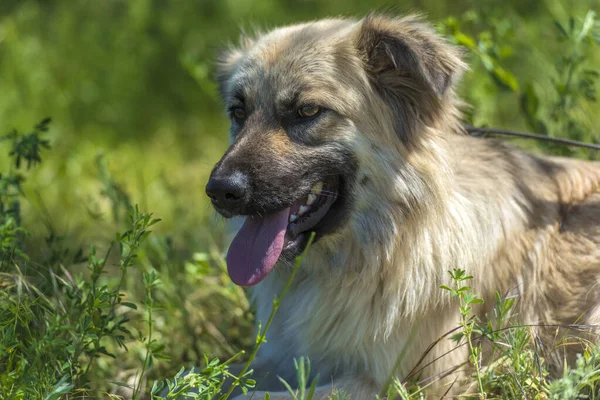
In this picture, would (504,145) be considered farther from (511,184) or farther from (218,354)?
(218,354)

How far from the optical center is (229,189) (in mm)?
2971

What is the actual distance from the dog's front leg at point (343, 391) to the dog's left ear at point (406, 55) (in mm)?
1195

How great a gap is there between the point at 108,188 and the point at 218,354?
114cm

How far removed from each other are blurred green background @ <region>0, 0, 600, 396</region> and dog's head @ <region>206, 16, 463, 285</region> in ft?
5.77

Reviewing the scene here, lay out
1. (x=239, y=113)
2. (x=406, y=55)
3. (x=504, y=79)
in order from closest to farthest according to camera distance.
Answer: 1. (x=406, y=55)
2. (x=239, y=113)
3. (x=504, y=79)

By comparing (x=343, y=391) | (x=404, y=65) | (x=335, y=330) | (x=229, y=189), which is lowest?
(x=343, y=391)

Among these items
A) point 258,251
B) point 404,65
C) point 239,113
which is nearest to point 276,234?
point 258,251

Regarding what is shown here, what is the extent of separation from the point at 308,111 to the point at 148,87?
4.55 m

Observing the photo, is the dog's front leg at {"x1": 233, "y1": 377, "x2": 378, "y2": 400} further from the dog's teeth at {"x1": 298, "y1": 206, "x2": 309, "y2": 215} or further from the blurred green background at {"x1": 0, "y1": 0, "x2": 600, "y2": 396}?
the blurred green background at {"x1": 0, "y1": 0, "x2": 600, "y2": 396}

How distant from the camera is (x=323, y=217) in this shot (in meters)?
3.20

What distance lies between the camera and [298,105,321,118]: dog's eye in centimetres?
315

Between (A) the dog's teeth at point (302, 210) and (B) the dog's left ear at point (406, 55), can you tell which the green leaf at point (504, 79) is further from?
(A) the dog's teeth at point (302, 210)

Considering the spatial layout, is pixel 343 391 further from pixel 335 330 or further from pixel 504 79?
pixel 504 79

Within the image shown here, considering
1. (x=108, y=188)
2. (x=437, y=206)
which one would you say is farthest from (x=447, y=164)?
(x=108, y=188)
